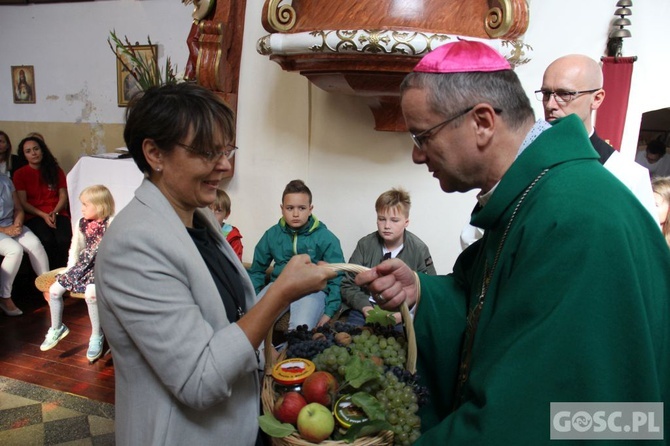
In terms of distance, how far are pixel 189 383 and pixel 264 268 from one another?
7.44 ft

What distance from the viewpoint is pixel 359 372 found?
50.7 inches

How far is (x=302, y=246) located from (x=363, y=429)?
216 cm

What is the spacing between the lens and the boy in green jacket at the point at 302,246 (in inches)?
126

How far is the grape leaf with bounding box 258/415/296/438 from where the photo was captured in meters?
1.18

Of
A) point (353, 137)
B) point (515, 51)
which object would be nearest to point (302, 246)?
point (353, 137)

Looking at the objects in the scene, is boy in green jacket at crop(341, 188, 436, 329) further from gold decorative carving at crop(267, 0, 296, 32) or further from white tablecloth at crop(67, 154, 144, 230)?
white tablecloth at crop(67, 154, 144, 230)

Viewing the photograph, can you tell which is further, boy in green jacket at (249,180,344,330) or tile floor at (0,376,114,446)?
boy in green jacket at (249,180,344,330)

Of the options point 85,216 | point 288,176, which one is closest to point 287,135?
point 288,176

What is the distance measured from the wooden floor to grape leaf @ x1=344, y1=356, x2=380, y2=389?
102 inches

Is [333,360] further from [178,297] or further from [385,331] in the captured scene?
[178,297]

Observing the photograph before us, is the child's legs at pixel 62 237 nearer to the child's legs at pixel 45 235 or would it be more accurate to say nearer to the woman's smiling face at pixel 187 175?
the child's legs at pixel 45 235

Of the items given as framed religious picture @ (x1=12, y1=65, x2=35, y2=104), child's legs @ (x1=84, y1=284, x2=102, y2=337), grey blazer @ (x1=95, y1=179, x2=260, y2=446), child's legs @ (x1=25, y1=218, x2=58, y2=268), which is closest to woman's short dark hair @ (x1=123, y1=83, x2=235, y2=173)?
grey blazer @ (x1=95, y1=179, x2=260, y2=446)

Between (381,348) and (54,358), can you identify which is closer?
(381,348)

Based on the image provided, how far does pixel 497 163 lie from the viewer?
1267 mm
